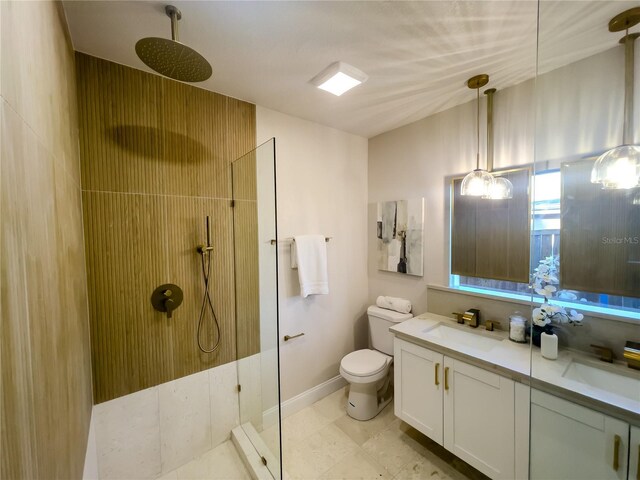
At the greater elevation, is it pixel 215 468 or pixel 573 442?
pixel 573 442

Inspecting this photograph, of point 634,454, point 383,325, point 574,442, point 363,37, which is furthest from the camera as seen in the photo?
point 383,325

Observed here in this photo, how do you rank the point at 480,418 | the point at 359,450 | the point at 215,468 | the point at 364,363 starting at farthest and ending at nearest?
1. the point at 364,363
2. the point at 359,450
3. the point at 215,468
4. the point at 480,418

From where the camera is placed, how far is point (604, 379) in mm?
1276

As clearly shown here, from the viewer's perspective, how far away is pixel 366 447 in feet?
6.25

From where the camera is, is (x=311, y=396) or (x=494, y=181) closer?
(x=494, y=181)

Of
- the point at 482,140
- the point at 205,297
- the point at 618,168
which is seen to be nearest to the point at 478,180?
the point at 482,140

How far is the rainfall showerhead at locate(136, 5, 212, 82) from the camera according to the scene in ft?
3.33

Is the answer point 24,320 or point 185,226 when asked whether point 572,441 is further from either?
point 185,226

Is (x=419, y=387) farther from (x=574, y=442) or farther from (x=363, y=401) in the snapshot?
(x=574, y=442)

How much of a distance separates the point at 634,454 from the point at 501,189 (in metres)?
1.47

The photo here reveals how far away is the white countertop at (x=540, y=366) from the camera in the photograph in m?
1.12

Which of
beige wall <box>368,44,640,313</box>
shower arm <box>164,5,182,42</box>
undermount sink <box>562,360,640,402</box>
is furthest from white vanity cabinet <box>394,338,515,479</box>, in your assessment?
shower arm <box>164,5,182,42</box>

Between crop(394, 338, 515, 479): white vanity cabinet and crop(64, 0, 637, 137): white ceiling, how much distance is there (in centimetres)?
186

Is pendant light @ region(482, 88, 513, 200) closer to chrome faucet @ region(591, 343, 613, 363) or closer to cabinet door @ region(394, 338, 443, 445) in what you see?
chrome faucet @ region(591, 343, 613, 363)
